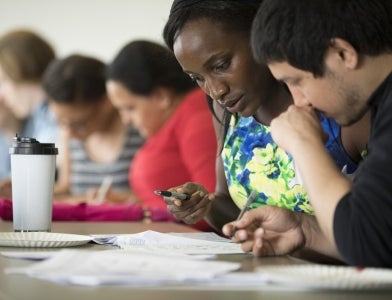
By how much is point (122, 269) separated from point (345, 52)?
0.52m

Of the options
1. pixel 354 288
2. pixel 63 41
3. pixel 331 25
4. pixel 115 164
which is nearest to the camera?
pixel 354 288

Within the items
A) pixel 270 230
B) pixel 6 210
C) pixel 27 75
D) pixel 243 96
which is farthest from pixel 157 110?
pixel 270 230

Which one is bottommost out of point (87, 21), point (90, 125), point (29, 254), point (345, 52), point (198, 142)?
point (90, 125)

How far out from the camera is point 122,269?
1.05 meters

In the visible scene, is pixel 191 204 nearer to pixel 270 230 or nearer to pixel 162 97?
pixel 270 230

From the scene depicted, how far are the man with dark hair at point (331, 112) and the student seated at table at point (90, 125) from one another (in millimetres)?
2231

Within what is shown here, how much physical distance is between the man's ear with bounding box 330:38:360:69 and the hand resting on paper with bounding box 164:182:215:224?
632 millimetres

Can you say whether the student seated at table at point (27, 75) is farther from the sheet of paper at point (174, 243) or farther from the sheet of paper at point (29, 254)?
the sheet of paper at point (29, 254)

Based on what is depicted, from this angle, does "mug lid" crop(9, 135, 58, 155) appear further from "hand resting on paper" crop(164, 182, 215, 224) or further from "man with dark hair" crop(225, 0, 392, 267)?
"man with dark hair" crop(225, 0, 392, 267)

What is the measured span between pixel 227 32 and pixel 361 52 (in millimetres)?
445

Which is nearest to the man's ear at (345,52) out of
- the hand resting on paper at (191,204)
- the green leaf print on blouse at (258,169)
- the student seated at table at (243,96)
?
the student seated at table at (243,96)

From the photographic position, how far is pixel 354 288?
0.97 metres

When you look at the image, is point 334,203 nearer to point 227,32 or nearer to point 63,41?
point 227,32

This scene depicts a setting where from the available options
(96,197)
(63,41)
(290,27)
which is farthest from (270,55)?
(63,41)
